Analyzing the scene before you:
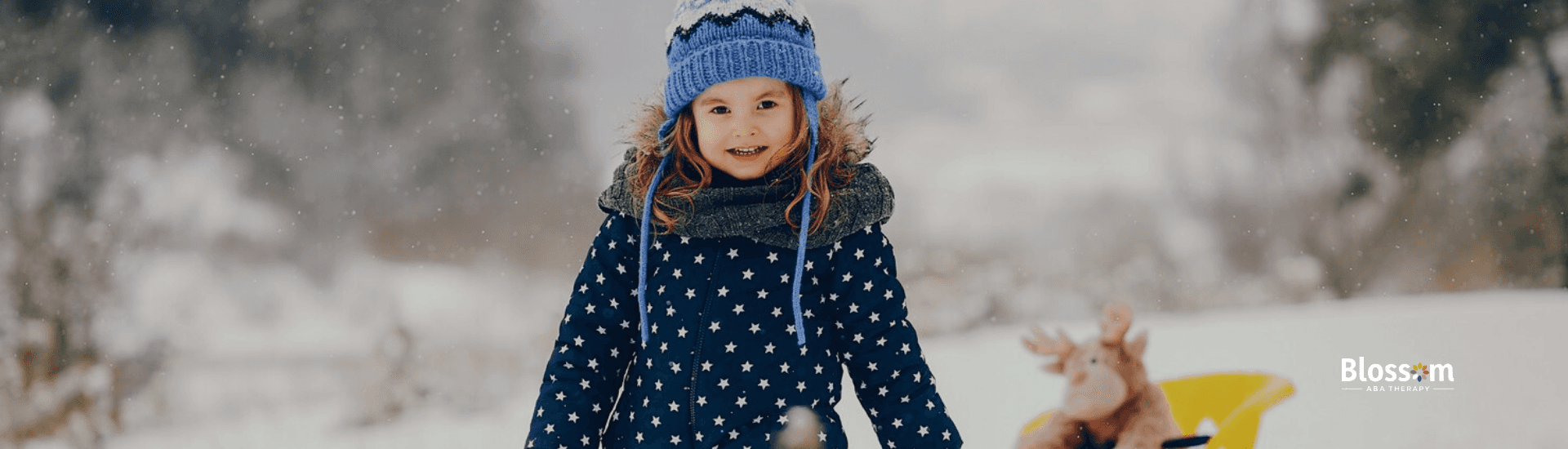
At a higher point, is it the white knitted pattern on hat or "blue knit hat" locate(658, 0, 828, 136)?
the white knitted pattern on hat

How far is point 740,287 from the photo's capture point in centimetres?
90

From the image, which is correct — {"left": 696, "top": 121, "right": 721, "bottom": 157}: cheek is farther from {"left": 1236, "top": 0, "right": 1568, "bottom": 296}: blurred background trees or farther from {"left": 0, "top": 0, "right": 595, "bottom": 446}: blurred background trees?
{"left": 1236, "top": 0, "right": 1568, "bottom": 296}: blurred background trees

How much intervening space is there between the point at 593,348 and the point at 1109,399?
0.87 metres

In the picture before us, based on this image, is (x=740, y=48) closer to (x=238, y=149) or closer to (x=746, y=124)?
(x=746, y=124)

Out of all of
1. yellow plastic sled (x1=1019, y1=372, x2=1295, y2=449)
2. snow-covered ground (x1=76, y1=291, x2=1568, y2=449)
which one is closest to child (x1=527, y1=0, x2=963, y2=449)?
yellow plastic sled (x1=1019, y1=372, x2=1295, y2=449)

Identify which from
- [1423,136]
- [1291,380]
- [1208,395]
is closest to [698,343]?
[1208,395]

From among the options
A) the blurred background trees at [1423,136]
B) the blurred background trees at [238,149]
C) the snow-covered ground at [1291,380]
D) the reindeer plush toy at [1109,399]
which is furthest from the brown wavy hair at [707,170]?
the blurred background trees at [1423,136]

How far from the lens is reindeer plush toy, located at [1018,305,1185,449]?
145 cm

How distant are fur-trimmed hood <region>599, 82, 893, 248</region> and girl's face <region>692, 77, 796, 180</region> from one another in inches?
1.1

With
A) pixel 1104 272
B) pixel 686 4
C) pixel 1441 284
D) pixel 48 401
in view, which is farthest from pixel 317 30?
pixel 1441 284

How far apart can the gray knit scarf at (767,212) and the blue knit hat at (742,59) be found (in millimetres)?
17

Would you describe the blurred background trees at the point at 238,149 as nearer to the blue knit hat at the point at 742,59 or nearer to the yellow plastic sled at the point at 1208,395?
the yellow plastic sled at the point at 1208,395

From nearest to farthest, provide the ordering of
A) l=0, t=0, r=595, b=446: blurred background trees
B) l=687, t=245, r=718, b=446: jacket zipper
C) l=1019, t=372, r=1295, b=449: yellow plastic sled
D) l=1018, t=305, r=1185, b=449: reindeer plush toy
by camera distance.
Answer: l=687, t=245, r=718, b=446: jacket zipper
l=1018, t=305, r=1185, b=449: reindeer plush toy
l=1019, t=372, r=1295, b=449: yellow plastic sled
l=0, t=0, r=595, b=446: blurred background trees

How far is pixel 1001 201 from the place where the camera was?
103 inches
